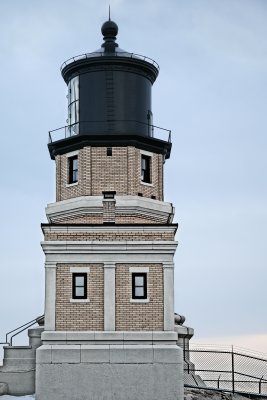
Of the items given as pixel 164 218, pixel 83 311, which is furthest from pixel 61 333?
pixel 164 218

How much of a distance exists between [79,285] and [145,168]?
5736 mm

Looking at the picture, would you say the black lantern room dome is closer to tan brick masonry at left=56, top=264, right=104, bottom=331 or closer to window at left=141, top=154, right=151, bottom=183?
window at left=141, top=154, right=151, bottom=183

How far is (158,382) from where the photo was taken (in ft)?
94.7

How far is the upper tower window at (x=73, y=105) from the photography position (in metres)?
33.0

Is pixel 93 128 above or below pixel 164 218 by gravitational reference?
above

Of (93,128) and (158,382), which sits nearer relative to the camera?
(158,382)

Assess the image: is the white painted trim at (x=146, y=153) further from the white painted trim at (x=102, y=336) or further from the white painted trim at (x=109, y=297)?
the white painted trim at (x=102, y=336)

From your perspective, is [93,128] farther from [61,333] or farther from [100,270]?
[61,333]

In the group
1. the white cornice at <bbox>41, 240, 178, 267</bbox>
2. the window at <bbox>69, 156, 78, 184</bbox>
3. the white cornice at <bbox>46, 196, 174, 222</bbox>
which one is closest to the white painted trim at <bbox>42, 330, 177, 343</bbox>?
the white cornice at <bbox>41, 240, 178, 267</bbox>

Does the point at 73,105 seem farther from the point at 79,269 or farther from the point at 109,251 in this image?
the point at 79,269

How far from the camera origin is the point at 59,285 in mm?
29750

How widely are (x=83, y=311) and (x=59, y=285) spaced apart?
4.05 feet

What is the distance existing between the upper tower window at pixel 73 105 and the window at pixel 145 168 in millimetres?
2767

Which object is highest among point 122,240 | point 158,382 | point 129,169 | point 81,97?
point 81,97
